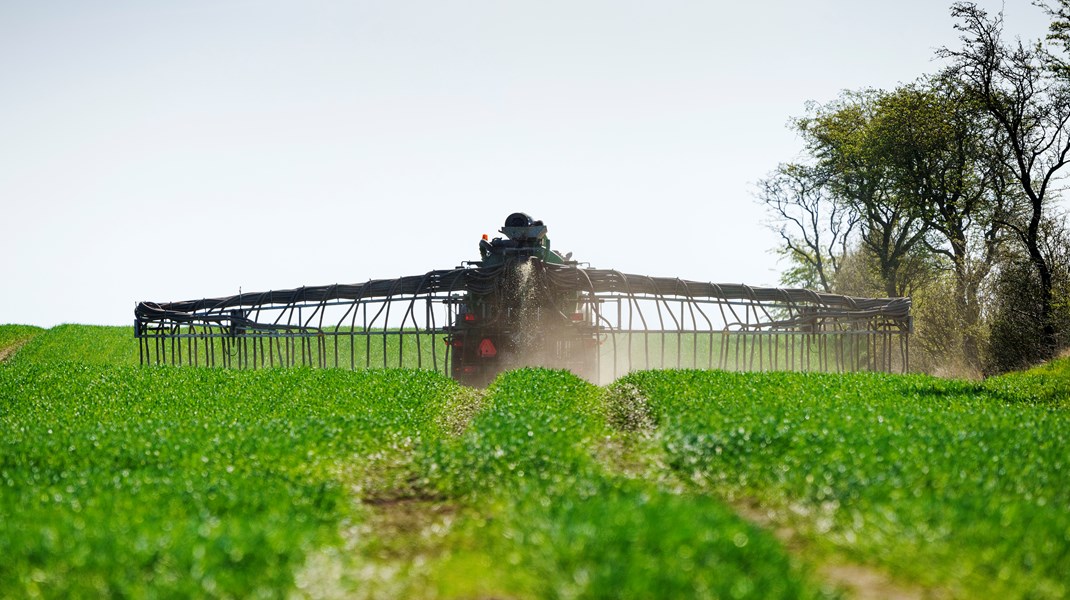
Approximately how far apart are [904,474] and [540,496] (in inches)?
157

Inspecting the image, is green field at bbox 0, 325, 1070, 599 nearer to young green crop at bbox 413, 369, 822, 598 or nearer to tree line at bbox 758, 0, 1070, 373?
young green crop at bbox 413, 369, 822, 598

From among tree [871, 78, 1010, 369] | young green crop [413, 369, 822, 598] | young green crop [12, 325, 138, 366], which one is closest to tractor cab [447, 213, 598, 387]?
young green crop [413, 369, 822, 598]

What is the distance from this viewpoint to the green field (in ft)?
21.4

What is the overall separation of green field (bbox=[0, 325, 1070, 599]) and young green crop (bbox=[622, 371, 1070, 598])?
0.03 metres

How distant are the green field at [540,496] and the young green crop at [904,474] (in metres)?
0.03

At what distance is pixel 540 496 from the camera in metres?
9.30

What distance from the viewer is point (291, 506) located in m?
8.91

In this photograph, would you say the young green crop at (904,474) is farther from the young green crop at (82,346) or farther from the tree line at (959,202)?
the young green crop at (82,346)

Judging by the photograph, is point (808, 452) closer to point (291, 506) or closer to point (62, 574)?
point (291, 506)

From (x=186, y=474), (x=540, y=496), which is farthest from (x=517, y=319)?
(x=540, y=496)

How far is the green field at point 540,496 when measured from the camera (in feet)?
21.4

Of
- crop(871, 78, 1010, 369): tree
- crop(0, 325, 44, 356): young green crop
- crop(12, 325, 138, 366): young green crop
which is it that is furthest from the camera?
crop(0, 325, 44, 356): young green crop

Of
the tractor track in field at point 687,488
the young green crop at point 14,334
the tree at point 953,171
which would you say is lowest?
the tractor track in field at point 687,488

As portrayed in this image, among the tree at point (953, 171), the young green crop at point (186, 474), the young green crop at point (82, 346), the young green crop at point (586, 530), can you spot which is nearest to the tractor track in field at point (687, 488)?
the young green crop at point (586, 530)
